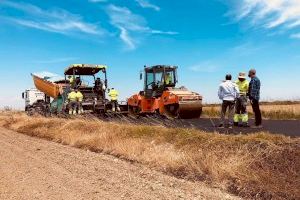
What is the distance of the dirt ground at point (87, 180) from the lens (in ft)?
25.7

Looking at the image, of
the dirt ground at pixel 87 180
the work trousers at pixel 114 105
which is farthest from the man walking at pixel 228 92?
the work trousers at pixel 114 105

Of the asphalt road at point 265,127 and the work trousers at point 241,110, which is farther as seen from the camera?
the work trousers at point 241,110

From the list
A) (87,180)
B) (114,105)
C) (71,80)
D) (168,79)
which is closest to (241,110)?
(168,79)

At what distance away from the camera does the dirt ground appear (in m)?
7.83

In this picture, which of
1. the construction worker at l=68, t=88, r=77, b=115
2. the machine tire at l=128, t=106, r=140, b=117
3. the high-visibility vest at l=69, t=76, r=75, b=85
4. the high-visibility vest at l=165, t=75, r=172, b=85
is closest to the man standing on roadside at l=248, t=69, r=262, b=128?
the high-visibility vest at l=165, t=75, r=172, b=85

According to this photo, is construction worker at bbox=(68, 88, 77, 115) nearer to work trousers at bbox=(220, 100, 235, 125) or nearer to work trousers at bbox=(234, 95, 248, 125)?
work trousers at bbox=(234, 95, 248, 125)

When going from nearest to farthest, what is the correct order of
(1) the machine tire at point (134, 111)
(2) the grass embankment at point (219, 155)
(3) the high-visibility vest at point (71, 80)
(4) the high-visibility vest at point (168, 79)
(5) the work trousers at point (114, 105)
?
1. (2) the grass embankment at point (219, 155)
2. (4) the high-visibility vest at point (168, 79)
3. (1) the machine tire at point (134, 111)
4. (5) the work trousers at point (114, 105)
5. (3) the high-visibility vest at point (71, 80)

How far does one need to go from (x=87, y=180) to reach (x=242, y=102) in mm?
8201

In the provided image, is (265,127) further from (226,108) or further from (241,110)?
(226,108)

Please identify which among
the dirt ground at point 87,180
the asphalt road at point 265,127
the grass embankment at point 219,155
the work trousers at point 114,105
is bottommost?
the dirt ground at point 87,180

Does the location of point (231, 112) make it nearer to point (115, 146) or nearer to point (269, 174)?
point (115, 146)

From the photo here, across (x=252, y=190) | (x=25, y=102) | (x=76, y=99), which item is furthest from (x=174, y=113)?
(x=25, y=102)

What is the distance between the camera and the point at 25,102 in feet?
133

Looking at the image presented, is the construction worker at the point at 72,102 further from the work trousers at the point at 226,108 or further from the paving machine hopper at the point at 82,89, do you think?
the work trousers at the point at 226,108
